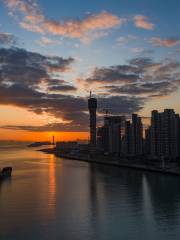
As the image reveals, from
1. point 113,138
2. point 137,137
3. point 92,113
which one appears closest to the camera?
point 137,137

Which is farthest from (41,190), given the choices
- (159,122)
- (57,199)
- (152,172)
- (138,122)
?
(138,122)

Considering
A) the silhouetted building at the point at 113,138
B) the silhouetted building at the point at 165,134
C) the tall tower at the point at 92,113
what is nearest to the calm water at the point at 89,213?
the silhouetted building at the point at 165,134

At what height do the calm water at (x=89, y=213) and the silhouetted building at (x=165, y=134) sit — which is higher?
the silhouetted building at (x=165, y=134)

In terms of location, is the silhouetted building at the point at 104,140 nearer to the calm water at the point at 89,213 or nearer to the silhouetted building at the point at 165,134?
the silhouetted building at the point at 165,134

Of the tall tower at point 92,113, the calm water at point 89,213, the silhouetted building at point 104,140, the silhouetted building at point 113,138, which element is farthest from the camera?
the tall tower at point 92,113

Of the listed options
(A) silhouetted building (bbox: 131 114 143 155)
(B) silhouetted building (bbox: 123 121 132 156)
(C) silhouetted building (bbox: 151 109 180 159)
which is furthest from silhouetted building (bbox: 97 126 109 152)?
(C) silhouetted building (bbox: 151 109 180 159)

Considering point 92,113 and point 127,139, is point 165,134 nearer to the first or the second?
point 127,139

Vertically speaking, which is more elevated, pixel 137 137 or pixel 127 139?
pixel 137 137

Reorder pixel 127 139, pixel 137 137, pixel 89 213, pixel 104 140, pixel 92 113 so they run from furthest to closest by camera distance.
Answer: pixel 92 113, pixel 104 140, pixel 127 139, pixel 137 137, pixel 89 213

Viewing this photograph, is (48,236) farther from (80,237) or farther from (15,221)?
(15,221)

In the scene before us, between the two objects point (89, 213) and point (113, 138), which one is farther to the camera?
point (113, 138)

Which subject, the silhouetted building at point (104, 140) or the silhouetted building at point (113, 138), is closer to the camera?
the silhouetted building at point (113, 138)

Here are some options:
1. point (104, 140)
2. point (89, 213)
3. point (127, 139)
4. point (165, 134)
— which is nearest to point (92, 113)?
point (104, 140)
